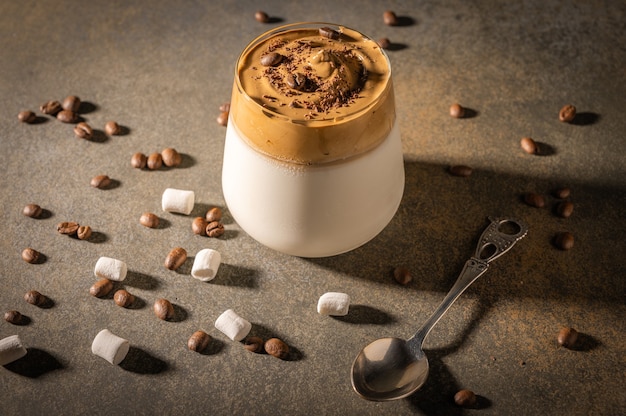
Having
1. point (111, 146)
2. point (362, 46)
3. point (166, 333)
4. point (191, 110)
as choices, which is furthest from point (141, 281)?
point (362, 46)

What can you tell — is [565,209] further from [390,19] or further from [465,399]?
[390,19]

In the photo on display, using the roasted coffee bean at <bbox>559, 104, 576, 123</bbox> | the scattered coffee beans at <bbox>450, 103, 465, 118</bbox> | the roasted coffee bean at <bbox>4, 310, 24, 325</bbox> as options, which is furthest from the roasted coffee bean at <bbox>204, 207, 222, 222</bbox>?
the roasted coffee bean at <bbox>559, 104, 576, 123</bbox>

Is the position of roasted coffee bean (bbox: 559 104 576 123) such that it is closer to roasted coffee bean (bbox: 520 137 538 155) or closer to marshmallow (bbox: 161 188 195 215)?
roasted coffee bean (bbox: 520 137 538 155)

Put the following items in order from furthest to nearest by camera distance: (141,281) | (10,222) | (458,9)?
(458,9) → (10,222) → (141,281)

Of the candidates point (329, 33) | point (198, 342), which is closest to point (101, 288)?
point (198, 342)

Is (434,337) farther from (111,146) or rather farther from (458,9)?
(458,9)

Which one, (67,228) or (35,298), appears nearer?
(35,298)
